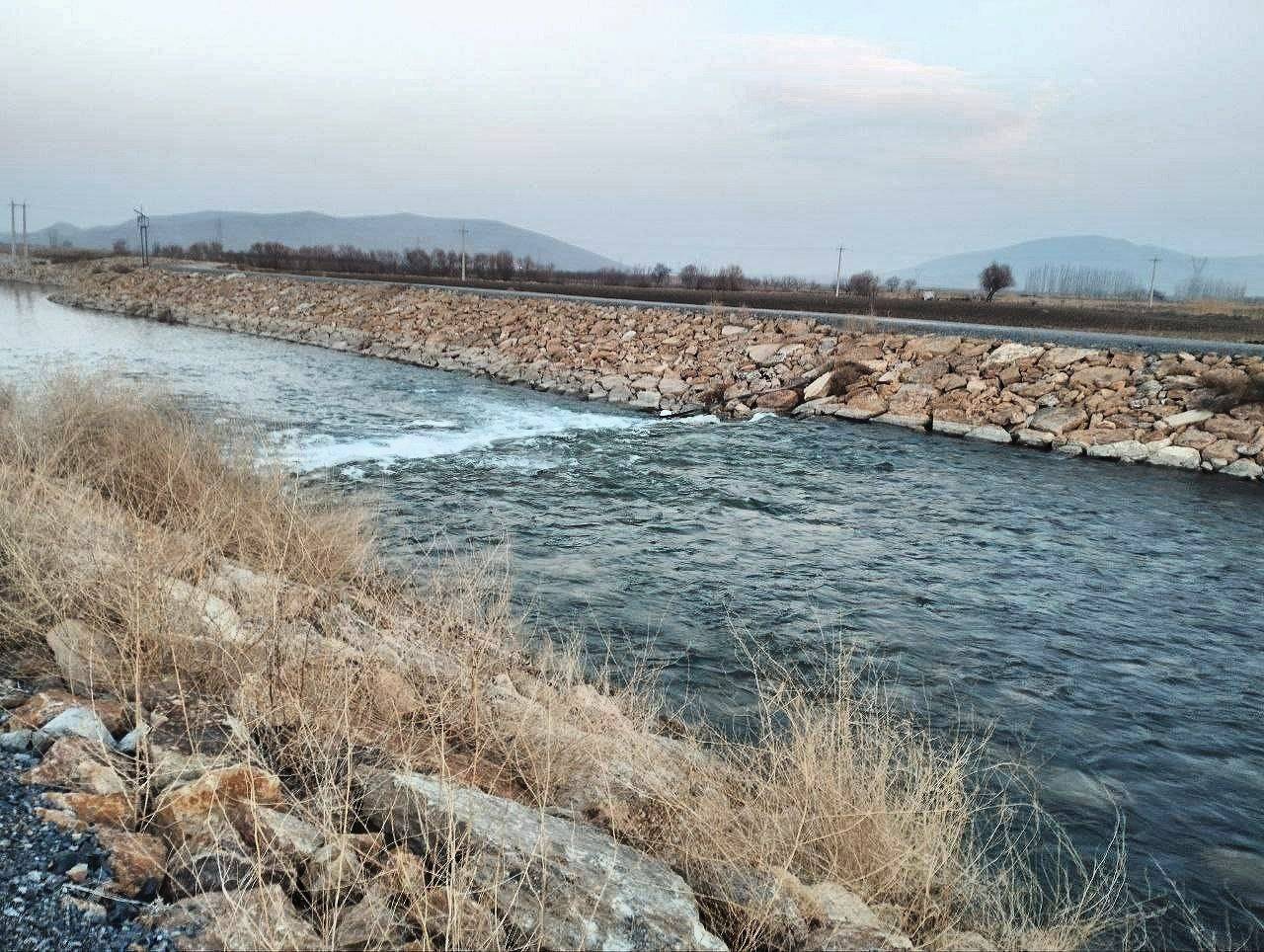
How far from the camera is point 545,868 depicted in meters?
2.50

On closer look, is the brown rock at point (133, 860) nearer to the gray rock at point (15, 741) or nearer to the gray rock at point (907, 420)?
the gray rock at point (15, 741)

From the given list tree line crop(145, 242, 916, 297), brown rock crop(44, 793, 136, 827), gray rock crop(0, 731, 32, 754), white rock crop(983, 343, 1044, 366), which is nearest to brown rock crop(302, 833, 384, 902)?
brown rock crop(44, 793, 136, 827)

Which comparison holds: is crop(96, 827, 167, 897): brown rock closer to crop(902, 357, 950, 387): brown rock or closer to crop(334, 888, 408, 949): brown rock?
crop(334, 888, 408, 949): brown rock

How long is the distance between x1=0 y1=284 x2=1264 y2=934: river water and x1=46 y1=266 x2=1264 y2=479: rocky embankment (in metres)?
1.11

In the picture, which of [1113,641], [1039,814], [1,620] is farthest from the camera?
[1113,641]


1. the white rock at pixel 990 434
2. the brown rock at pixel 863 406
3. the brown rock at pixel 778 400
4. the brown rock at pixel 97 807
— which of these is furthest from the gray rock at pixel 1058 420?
the brown rock at pixel 97 807

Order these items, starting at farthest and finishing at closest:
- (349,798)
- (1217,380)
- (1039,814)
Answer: (1217,380)
(1039,814)
(349,798)

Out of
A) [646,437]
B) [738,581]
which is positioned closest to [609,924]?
[738,581]

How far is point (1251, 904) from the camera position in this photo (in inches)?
143

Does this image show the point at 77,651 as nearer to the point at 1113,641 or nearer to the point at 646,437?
the point at 1113,641

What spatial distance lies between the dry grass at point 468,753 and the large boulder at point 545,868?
0.07m

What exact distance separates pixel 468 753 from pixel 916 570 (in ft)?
18.5

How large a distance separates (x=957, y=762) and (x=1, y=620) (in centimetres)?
451

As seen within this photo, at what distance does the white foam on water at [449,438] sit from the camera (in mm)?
11297
